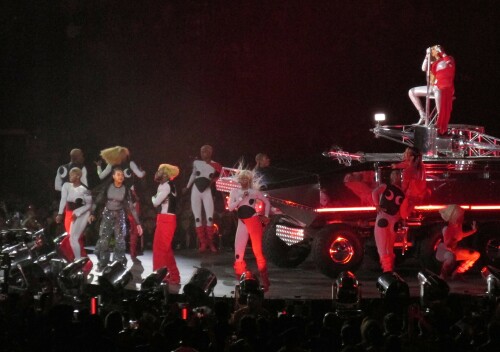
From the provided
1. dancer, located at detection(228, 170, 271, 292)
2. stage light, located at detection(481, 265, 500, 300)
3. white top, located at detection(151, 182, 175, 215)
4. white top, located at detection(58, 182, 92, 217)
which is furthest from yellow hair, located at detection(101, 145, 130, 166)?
stage light, located at detection(481, 265, 500, 300)

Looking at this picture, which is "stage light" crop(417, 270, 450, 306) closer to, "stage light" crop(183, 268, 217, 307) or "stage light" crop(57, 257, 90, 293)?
"stage light" crop(183, 268, 217, 307)

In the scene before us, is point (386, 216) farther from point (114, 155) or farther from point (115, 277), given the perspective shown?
point (114, 155)

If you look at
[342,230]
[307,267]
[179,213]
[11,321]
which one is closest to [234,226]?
[179,213]

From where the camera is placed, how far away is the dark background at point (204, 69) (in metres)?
21.1

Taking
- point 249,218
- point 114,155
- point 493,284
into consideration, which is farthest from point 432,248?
point 114,155

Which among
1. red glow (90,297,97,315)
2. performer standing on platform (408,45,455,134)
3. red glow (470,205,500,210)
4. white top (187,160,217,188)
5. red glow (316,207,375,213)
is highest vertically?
performer standing on platform (408,45,455,134)

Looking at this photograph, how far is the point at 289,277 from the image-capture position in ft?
45.3

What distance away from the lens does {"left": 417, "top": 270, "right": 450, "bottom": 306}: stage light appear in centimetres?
1014

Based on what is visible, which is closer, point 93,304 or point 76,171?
point 93,304

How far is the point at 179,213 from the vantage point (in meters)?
17.3

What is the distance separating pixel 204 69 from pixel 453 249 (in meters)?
10.1

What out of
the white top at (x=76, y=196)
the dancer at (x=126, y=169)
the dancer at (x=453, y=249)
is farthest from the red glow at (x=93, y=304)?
the dancer at (x=453, y=249)

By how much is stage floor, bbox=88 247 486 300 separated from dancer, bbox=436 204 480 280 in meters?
0.24

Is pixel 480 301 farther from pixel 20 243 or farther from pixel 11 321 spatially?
pixel 20 243
